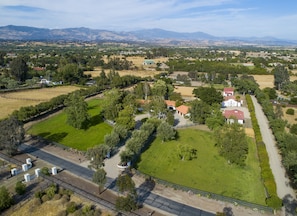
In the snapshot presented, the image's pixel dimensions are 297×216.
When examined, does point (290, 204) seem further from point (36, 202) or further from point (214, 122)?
point (36, 202)

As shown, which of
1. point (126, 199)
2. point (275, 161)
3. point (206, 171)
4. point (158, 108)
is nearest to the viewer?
→ point (126, 199)

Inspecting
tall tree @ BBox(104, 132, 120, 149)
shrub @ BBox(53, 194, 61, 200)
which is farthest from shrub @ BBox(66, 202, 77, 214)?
tall tree @ BBox(104, 132, 120, 149)

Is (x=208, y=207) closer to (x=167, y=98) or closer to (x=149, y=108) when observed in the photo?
(x=149, y=108)

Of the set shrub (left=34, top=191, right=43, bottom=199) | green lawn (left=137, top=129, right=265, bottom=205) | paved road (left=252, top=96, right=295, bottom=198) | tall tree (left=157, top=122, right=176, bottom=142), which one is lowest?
paved road (left=252, top=96, right=295, bottom=198)

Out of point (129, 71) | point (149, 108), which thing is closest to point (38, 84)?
point (129, 71)

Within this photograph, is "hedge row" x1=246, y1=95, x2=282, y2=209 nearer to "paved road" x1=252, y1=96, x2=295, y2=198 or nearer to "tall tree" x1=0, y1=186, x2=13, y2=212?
"paved road" x1=252, y1=96, x2=295, y2=198

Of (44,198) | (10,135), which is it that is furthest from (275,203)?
(10,135)
